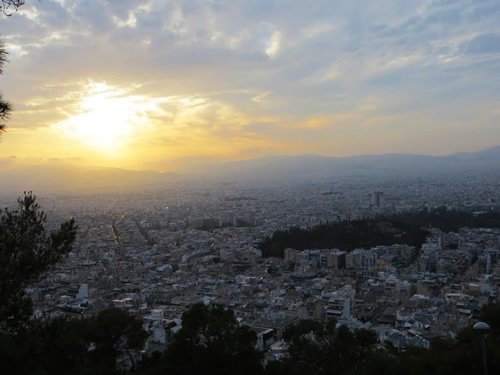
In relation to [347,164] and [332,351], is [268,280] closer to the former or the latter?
[332,351]

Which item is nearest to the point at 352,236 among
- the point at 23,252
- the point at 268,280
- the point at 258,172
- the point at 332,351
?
the point at 268,280

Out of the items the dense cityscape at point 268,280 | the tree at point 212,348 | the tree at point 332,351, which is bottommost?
the dense cityscape at point 268,280

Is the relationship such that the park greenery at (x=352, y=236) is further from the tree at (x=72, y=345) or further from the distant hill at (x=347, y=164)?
the distant hill at (x=347, y=164)

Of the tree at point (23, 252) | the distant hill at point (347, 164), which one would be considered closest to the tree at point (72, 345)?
the tree at point (23, 252)

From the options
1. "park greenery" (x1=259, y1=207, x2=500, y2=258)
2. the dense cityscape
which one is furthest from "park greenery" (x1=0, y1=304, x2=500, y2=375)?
"park greenery" (x1=259, y1=207, x2=500, y2=258)

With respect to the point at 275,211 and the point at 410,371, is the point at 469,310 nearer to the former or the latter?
the point at 410,371

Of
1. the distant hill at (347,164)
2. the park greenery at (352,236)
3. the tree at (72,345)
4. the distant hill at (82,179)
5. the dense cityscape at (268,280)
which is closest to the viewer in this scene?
the tree at (72,345)

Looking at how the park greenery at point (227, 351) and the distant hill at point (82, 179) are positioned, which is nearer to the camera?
the park greenery at point (227, 351)

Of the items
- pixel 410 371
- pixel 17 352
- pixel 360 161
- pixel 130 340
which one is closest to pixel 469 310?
pixel 410 371

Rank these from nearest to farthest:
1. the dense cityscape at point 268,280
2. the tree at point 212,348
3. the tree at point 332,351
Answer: the tree at point 212,348
the tree at point 332,351
the dense cityscape at point 268,280
